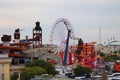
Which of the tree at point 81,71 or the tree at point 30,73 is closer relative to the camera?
the tree at point 30,73

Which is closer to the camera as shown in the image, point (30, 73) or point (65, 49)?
point (30, 73)

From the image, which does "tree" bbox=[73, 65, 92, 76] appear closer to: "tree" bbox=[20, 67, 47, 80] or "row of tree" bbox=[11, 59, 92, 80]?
"row of tree" bbox=[11, 59, 92, 80]

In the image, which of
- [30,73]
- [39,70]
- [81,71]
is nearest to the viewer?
[30,73]

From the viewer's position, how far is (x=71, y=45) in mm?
99125

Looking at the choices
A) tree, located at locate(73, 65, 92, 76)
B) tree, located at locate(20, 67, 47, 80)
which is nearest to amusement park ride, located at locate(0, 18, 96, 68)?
tree, located at locate(73, 65, 92, 76)

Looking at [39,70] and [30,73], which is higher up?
[39,70]

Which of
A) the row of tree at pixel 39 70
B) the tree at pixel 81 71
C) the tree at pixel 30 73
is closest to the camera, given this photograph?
the tree at pixel 30 73

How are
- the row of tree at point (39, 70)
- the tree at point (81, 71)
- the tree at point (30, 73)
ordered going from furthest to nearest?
the tree at point (81, 71)
the row of tree at point (39, 70)
the tree at point (30, 73)

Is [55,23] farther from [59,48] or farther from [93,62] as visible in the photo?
[93,62]

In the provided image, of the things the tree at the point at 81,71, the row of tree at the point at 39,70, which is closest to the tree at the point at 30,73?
the row of tree at the point at 39,70

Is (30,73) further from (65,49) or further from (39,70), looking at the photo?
(65,49)

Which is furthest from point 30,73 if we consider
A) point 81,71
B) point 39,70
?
point 81,71

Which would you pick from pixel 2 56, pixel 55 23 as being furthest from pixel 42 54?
pixel 2 56

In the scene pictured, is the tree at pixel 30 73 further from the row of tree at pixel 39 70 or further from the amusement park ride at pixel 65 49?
the amusement park ride at pixel 65 49
